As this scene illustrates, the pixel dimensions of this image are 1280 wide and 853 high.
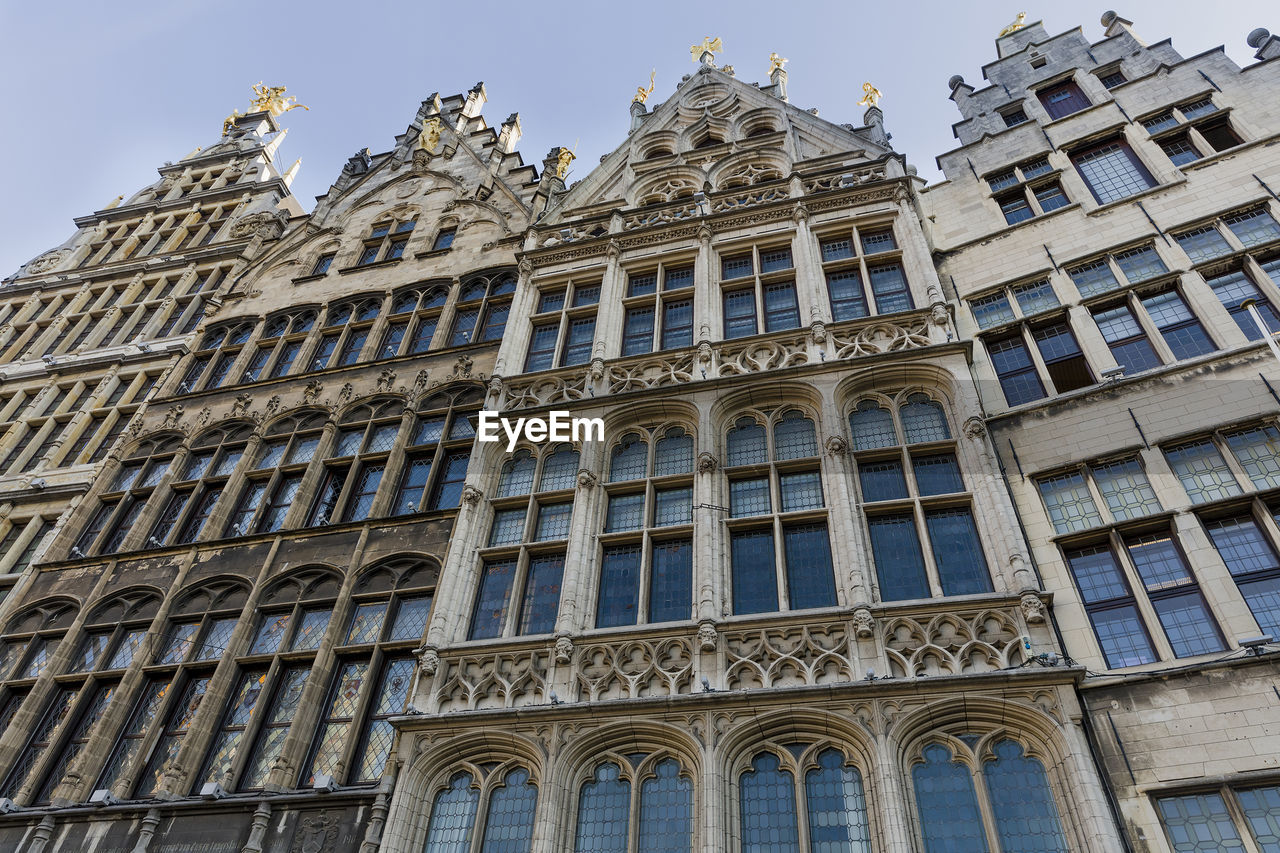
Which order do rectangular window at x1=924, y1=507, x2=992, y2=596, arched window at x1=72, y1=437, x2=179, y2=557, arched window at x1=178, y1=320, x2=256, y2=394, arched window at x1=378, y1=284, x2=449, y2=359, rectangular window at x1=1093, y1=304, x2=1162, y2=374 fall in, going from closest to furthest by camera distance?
1. rectangular window at x1=924, y1=507, x2=992, y2=596
2. rectangular window at x1=1093, y1=304, x2=1162, y2=374
3. arched window at x1=72, y1=437, x2=179, y2=557
4. arched window at x1=378, y1=284, x2=449, y2=359
5. arched window at x1=178, y1=320, x2=256, y2=394

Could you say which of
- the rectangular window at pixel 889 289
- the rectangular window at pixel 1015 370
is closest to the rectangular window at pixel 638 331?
the rectangular window at pixel 889 289

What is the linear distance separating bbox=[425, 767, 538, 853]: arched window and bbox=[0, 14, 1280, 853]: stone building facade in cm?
6

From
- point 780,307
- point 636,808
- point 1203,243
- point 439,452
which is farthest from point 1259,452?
point 439,452

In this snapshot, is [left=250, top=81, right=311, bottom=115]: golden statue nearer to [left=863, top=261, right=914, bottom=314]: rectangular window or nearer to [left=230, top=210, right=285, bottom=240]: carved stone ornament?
[left=230, top=210, right=285, bottom=240]: carved stone ornament

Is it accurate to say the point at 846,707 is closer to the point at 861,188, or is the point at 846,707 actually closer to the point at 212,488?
the point at 861,188

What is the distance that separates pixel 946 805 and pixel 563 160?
61.3 ft

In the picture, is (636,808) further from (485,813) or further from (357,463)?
(357,463)

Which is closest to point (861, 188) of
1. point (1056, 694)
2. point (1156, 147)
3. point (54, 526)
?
point (1156, 147)

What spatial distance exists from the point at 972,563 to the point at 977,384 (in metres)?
3.64

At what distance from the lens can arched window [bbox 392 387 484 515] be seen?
16266 mm

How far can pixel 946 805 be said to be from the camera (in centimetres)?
946

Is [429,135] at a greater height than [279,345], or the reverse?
[429,135]

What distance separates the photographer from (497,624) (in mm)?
12984

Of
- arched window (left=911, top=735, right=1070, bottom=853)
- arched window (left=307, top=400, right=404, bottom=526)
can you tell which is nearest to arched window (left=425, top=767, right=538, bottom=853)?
arched window (left=911, top=735, right=1070, bottom=853)
